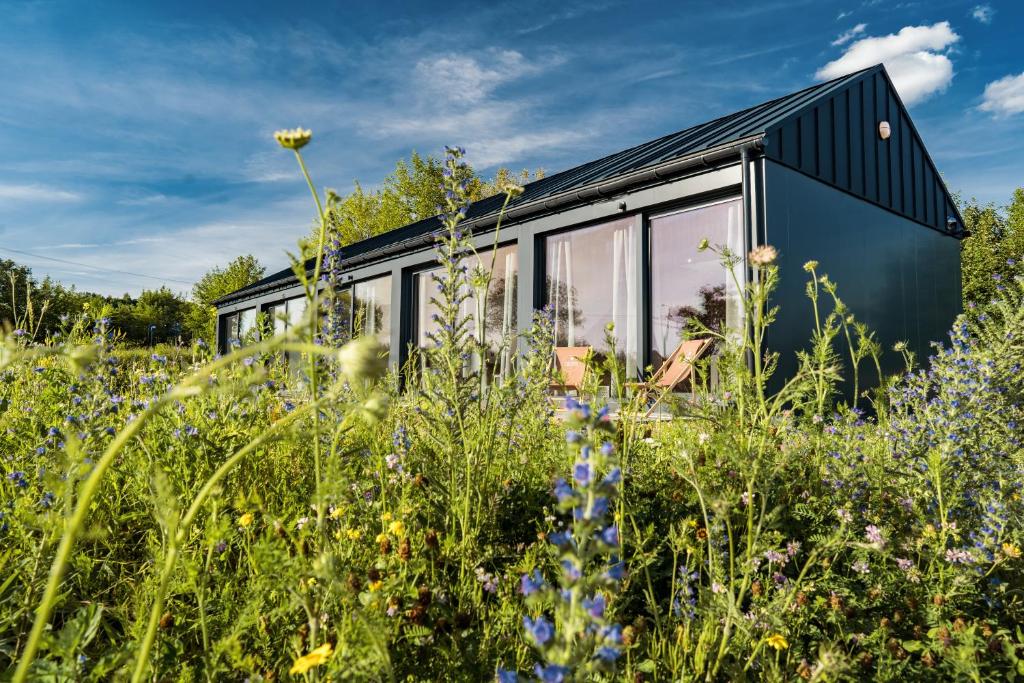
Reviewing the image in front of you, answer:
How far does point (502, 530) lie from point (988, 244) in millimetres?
23576

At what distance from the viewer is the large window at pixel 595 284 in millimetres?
7039

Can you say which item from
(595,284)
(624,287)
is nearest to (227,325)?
(595,284)

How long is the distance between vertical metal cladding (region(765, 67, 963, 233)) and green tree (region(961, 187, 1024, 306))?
9623mm

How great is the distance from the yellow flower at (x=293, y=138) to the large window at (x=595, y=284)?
19.3ft

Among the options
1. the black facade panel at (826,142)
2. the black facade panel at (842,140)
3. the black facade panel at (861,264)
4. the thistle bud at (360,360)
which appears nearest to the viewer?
the thistle bud at (360,360)

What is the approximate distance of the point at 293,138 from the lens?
103 cm

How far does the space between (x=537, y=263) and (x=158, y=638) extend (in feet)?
22.6

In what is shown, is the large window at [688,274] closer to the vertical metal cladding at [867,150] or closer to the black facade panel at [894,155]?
the vertical metal cladding at [867,150]

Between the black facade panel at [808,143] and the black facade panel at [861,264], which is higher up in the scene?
the black facade panel at [808,143]

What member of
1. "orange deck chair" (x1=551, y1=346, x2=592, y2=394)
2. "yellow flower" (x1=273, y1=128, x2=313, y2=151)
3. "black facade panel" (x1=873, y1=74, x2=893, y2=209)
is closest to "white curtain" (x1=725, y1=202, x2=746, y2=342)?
"orange deck chair" (x1=551, y1=346, x2=592, y2=394)

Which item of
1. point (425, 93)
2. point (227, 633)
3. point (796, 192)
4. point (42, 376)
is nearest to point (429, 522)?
point (227, 633)

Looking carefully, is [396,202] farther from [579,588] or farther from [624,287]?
[579,588]

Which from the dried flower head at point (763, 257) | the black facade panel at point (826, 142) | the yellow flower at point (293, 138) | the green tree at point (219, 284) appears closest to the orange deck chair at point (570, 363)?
the black facade panel at point (826, 142)

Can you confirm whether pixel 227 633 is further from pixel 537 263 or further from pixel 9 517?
pixel 537 263
